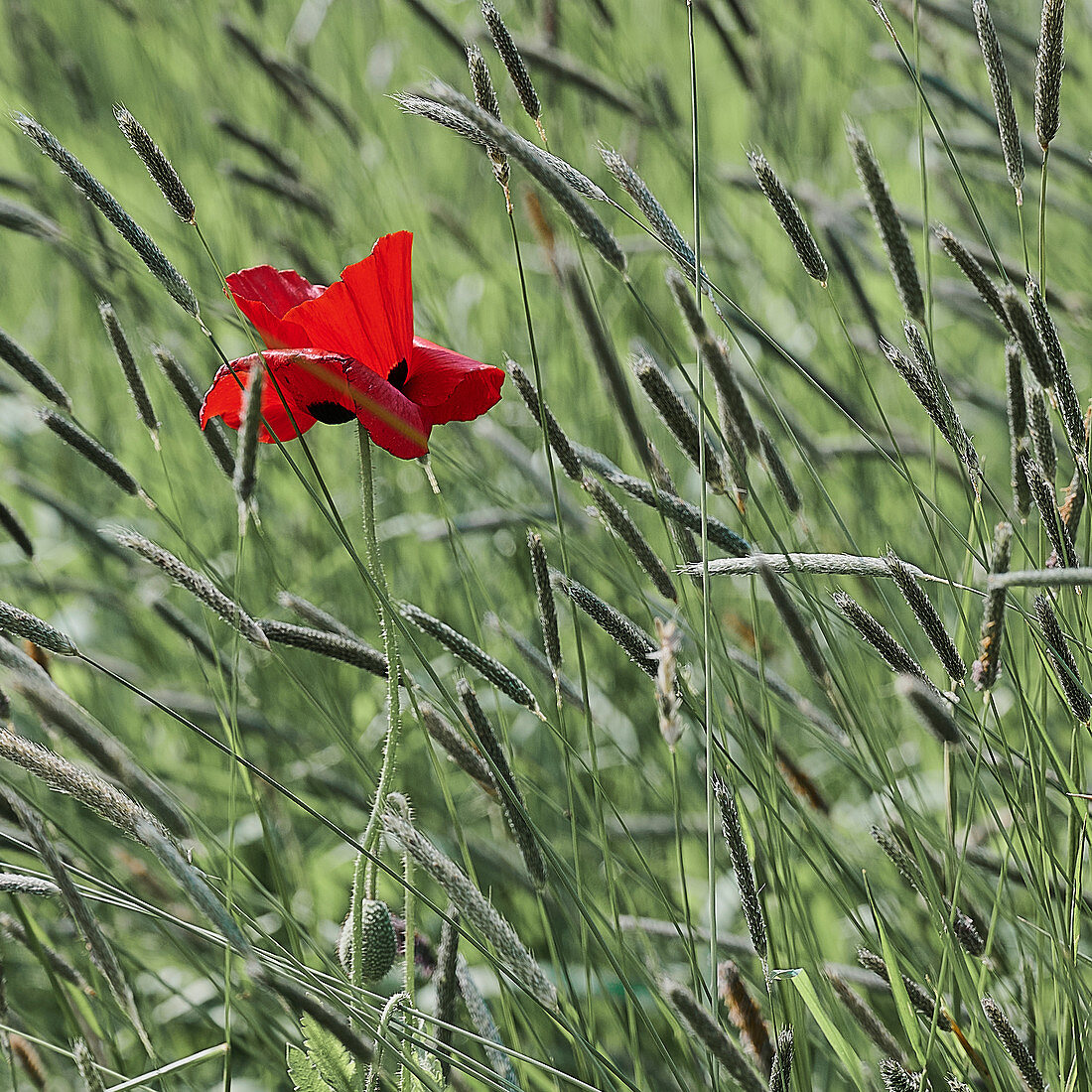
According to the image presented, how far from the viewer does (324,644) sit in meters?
0.63

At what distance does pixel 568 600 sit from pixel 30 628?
1.46 feet

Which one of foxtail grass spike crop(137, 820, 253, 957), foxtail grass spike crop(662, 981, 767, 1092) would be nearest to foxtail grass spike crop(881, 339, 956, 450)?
foxtail grass spike crop(662, 981, 767, 1092)

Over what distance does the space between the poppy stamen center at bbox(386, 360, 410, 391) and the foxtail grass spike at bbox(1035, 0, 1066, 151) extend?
392mm

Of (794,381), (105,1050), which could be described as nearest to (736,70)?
(794,381)

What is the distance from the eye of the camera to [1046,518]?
57 cm

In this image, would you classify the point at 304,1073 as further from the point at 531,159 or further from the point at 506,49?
the point at 506,49

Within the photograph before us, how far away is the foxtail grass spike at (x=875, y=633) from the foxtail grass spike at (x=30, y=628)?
383 millimetres

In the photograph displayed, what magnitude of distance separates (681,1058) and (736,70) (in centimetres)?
104

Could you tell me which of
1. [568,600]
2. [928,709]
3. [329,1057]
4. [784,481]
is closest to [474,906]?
[329,1057]

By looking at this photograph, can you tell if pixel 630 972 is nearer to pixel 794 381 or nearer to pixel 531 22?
pixel 794 381

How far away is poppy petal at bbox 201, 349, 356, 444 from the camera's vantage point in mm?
545

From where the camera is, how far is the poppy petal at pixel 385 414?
554 mm

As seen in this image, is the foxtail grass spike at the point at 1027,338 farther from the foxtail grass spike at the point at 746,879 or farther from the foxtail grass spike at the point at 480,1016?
the foxtail grass spike at the point at 480,1016

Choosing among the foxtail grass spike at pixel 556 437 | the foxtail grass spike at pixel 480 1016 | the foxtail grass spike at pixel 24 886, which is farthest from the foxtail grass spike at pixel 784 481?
the foxtail grass spike at pixel 24 886
